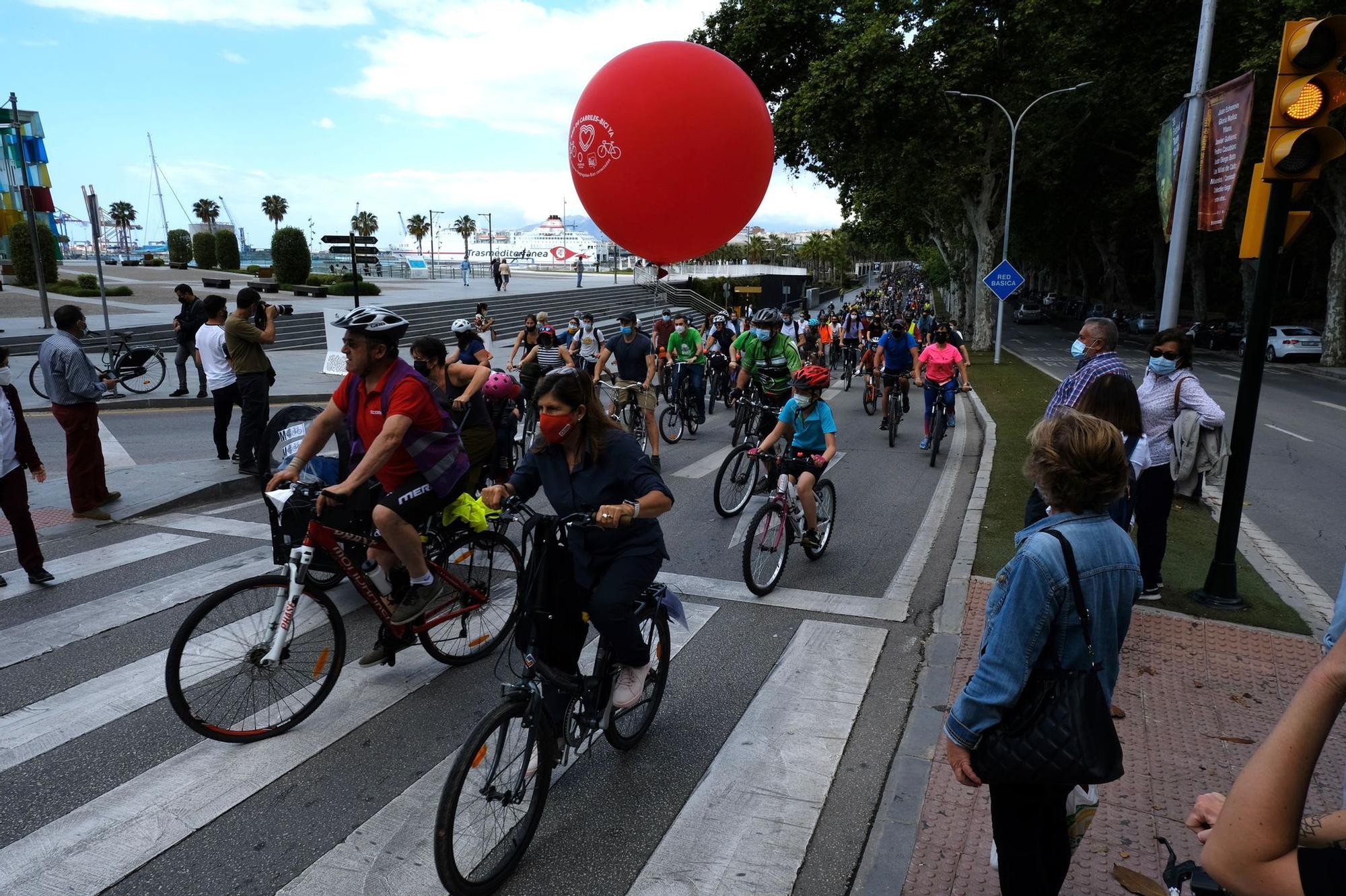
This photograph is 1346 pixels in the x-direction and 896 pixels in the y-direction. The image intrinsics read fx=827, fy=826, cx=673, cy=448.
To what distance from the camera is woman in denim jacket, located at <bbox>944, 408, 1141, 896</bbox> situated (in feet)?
7.75

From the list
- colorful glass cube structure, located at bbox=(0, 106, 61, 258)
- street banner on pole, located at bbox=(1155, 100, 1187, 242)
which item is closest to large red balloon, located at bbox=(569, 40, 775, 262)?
street banner on pole, located at bbox=(1155, 100, 1187, 242)

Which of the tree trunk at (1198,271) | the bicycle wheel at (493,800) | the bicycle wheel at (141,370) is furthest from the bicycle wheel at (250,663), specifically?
the tree trunk at (1198,271)

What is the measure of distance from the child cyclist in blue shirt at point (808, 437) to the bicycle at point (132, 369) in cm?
1351

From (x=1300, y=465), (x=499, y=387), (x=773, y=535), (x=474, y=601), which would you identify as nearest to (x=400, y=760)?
(x=474, y=601)

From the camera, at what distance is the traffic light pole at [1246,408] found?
5590 millimetres

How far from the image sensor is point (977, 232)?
3378 centimetres

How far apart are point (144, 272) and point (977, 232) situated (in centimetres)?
4768

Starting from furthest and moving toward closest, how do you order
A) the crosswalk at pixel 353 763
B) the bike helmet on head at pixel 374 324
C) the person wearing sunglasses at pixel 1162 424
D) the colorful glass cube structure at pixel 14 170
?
the colorful glass cube structure at pixel 14 170, the person wearing sunglasses at pixel 1162 424, the bike helmet on head at pixel 374 324, the crosswalk at pixel 353 763

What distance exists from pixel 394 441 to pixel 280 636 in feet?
3.68

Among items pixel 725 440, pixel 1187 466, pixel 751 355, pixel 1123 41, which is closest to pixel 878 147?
pixel 1123 41

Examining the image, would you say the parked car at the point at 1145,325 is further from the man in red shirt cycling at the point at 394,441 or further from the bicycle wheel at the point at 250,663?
the bicycle wheel at the point at 250,663

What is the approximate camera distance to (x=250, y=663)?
415cm

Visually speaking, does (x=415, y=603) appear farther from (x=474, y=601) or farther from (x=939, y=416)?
(x=939, y=416)

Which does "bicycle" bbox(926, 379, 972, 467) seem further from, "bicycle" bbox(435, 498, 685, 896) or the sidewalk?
"bicycle" bbox(435, 498, 685, 896)
